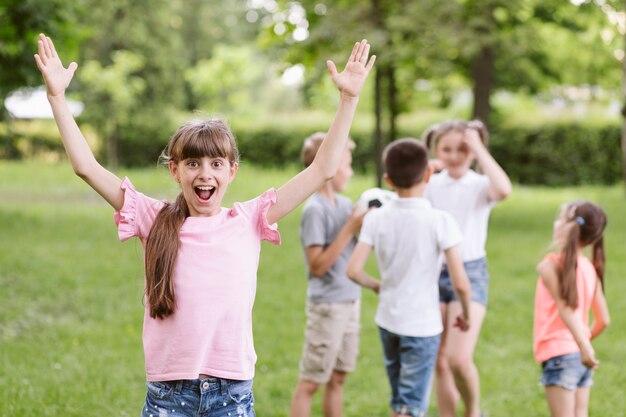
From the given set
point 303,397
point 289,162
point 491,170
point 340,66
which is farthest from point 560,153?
point 303,397

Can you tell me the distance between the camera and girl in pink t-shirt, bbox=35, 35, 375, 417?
2.72 metres

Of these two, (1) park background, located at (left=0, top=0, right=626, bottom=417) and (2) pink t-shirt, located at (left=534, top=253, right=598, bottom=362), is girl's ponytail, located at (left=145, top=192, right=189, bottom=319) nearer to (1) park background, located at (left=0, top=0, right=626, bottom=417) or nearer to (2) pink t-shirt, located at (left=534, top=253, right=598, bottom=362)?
(1) park background, located at (left=0, top=0, right=626, bottom=417)

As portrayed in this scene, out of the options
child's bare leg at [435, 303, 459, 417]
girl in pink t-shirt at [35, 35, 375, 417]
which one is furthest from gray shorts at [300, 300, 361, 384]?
girl in pink t-shirt at [35, 35, 375, 417]

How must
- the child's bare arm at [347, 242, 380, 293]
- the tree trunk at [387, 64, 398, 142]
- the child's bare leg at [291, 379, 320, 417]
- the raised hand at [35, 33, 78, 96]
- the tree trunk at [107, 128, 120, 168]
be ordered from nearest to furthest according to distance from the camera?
the raised hand at [35, 33, 78, 96] → the child's bare arm at [347, 242, 380, 293] → the child's bare leg at [291, 379, 320, 417] → the tree trunk at [387, 64, 398, 142] → the tree trunk at [107, 128, 120, 168]

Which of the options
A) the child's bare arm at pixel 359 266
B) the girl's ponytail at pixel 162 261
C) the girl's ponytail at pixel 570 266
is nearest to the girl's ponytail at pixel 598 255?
the girl's ponytail at pixel 570 266

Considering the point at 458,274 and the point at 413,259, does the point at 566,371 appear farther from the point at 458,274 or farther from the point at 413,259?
the point at 413,259

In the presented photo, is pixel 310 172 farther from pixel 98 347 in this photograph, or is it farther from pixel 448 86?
pixel 448 86

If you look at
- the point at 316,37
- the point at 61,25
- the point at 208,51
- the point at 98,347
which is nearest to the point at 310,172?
the point at 98,347

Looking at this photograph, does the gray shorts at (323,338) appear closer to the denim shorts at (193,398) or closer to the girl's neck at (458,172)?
the girl's neck at (458,172)

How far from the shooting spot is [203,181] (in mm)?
2791

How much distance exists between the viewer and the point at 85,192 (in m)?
19.3

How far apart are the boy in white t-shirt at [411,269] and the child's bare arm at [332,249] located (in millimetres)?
124

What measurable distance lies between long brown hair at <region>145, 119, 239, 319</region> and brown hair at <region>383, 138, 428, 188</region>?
4.31 feet

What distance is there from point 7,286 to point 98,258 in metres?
2.01
